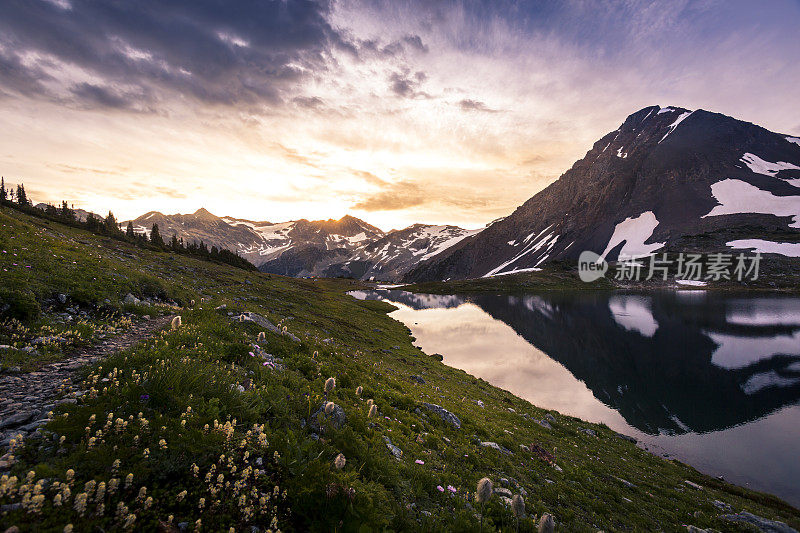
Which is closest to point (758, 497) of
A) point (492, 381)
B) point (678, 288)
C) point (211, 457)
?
point (492, 381)

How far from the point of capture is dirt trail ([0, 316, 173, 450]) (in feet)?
15.6

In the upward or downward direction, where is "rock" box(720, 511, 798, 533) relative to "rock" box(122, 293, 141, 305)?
downward

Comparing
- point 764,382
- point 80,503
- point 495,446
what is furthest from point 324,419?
point 764,382

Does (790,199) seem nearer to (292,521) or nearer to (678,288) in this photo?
(678,288)

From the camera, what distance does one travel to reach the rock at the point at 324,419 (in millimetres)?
7520

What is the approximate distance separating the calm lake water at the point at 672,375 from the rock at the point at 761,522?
328 inches

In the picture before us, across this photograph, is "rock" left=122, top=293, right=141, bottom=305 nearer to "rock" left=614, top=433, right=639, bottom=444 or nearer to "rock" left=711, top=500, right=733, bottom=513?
"rock" left=711, top=500, right=733, bottom=513

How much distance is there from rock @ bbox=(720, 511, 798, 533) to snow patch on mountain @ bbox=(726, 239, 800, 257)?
8274 inches

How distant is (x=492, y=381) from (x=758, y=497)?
21963 millimetres

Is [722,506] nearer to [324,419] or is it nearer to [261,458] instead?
[324,419]

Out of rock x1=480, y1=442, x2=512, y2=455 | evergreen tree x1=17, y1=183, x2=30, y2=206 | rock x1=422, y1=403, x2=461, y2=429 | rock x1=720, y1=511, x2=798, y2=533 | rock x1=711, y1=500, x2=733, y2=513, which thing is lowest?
rock x1=711, y1=500, x2=733, y2=513

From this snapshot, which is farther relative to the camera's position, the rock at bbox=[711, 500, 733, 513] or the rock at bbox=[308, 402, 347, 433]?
the rock at bbox=[711, 500, 733, 513]

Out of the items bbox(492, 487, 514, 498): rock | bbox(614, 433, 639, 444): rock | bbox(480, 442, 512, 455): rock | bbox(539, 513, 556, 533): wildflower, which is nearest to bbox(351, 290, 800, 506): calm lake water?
bbox(614, 433, 639, 444): rock

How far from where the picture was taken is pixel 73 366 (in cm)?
740
